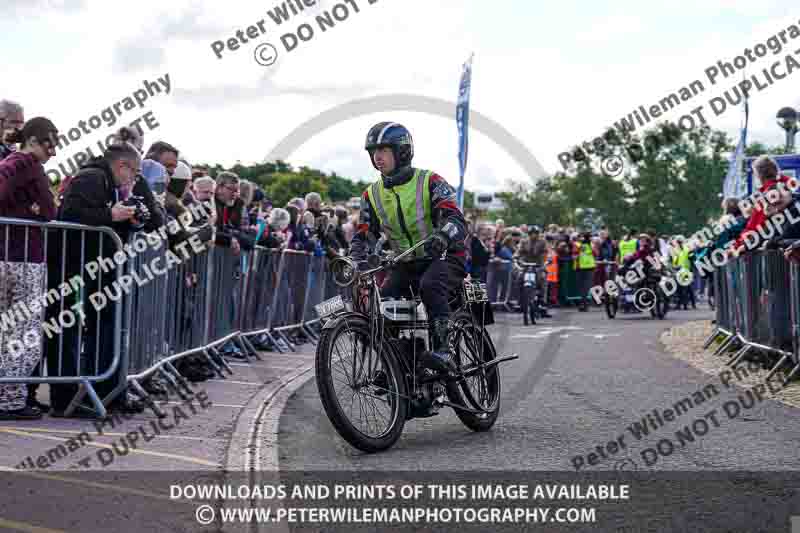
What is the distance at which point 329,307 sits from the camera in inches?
252

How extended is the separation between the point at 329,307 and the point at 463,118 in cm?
1451

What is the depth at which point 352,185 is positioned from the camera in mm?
103688

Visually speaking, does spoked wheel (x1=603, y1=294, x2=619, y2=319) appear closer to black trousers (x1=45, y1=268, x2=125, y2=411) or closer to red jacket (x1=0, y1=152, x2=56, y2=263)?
black trousers (x1=45, y1=268, x2=125, y2=411)

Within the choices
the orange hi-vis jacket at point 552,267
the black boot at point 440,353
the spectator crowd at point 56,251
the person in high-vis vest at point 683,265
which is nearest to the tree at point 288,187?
the person in high-vis vest at point 683,265

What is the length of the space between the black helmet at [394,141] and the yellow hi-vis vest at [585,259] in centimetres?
2174

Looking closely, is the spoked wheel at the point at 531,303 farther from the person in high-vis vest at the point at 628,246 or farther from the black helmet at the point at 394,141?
the black helmet at the point at 394,141

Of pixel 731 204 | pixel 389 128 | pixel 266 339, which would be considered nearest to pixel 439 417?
pixel 389 128

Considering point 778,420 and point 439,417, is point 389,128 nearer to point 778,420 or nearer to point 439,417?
point 439,417

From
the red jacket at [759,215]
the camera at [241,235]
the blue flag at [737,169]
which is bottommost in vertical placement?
the camera at [241,235]

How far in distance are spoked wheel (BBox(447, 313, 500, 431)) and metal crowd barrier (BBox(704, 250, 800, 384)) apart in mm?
3551

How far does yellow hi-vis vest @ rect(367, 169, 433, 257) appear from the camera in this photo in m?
7.02

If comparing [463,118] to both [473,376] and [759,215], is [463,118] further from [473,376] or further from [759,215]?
[473,376]

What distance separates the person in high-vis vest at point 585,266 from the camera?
28250 mm

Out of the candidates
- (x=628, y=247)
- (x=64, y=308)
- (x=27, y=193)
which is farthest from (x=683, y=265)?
(x=27, y=193)
